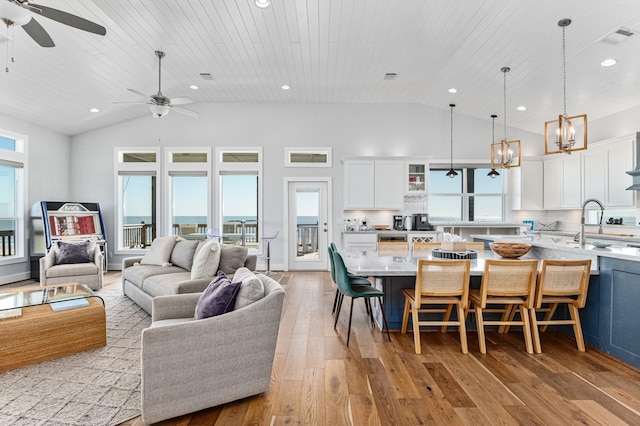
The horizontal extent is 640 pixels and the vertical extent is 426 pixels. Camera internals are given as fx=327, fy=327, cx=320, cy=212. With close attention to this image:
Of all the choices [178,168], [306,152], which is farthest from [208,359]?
[178,168]

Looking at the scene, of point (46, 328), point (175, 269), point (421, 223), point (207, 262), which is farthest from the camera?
point (421, 223)

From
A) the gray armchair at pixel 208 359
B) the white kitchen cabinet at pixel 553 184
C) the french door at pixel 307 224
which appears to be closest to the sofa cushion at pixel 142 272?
the gray armchair at pixel 208 359

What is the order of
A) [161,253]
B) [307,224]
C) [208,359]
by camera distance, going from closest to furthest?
[208,359], [161,253], [307,224]

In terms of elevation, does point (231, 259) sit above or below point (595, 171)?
below

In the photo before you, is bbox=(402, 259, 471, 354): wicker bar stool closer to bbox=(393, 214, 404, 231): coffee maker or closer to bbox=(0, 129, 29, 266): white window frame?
→ bbox=(393, 214, 404, 231): coffee maker

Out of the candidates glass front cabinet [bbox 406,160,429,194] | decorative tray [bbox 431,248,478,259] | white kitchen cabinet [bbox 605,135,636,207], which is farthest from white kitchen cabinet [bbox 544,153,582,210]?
decorative tray [bbox 431,248,478,259]

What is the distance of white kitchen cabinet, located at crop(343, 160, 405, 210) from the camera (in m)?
6.49

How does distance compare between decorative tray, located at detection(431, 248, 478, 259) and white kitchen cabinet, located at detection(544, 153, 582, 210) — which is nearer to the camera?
decorative tray, located at detection(431, 248, 478, 259)

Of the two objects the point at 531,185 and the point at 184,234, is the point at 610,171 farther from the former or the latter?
the point at 184,234

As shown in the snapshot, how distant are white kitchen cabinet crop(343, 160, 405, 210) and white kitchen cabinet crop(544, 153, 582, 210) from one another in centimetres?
287

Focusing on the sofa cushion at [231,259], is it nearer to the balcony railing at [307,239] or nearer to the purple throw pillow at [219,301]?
the purple throw pillow at [219,301]

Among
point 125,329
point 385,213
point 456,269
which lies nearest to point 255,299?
point 456,269

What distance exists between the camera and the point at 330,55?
185 inches

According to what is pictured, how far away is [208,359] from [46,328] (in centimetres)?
174
